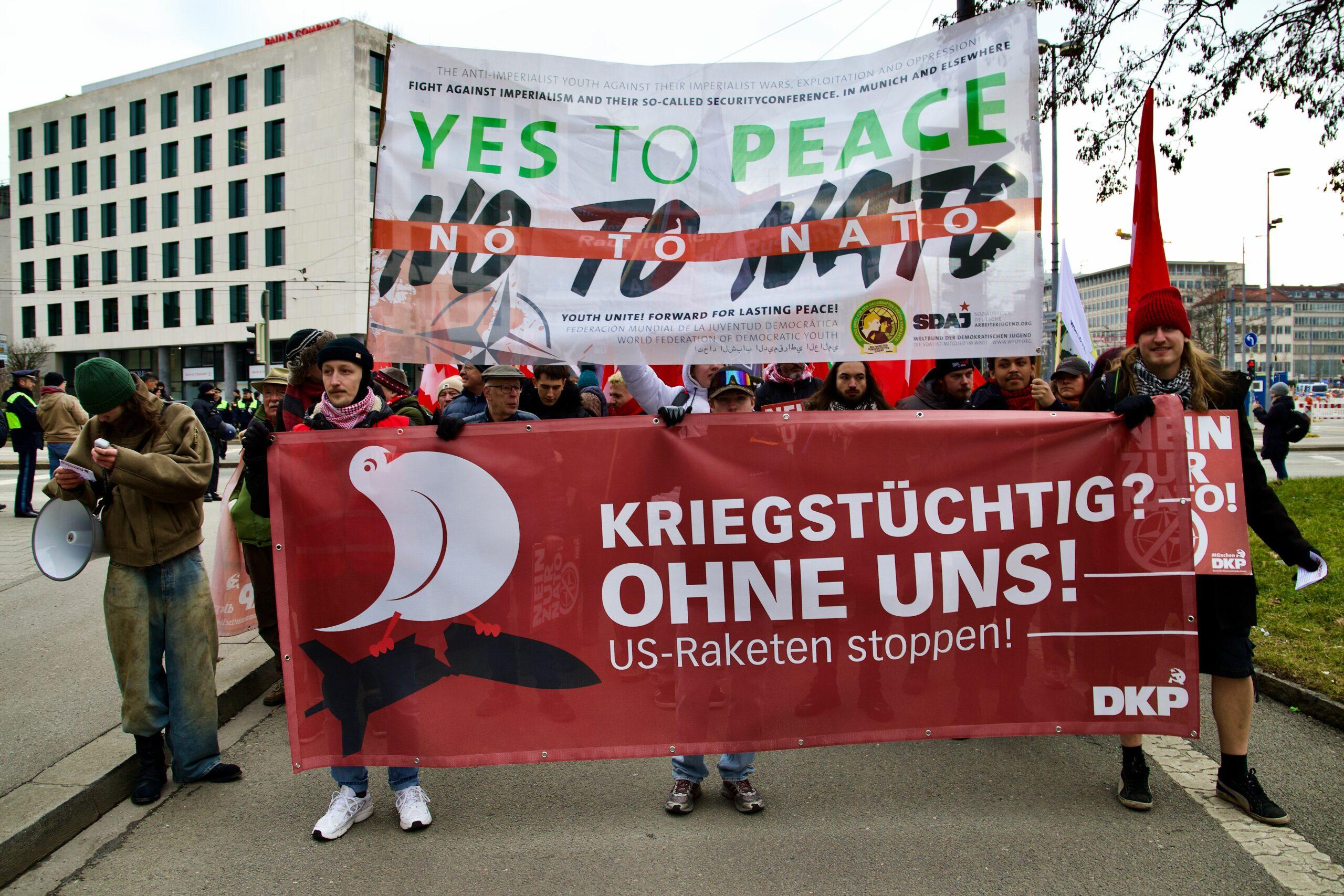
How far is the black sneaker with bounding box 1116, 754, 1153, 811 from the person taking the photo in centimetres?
342

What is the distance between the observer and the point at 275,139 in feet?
136

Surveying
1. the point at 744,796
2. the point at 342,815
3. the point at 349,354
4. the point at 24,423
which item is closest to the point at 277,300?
the point at 24,423

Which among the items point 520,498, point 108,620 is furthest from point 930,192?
point 108,620

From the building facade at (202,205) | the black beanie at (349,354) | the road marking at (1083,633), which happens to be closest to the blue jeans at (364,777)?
the black beanie at (349,354)

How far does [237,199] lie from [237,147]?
247cm

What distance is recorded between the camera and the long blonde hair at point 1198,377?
3527mm

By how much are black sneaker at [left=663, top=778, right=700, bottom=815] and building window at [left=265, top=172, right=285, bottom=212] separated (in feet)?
144

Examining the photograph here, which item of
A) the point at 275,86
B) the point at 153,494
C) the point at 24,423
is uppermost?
the point at 275,86

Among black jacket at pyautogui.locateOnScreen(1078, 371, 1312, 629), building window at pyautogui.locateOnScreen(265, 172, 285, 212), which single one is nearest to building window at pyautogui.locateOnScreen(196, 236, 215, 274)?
building window at pyautogui.locateOnScreen(265, 172, 285, 212)

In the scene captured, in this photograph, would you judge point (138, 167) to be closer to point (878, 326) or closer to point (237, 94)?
point (237, 94)

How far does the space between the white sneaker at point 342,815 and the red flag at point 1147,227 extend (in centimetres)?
373

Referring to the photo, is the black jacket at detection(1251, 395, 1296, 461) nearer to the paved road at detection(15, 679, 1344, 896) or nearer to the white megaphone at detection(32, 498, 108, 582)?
the paved road at detection(15, 679, 1344, 896)

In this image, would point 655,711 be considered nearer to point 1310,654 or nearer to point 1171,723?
point 1171,723

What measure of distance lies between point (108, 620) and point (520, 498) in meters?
1.92
